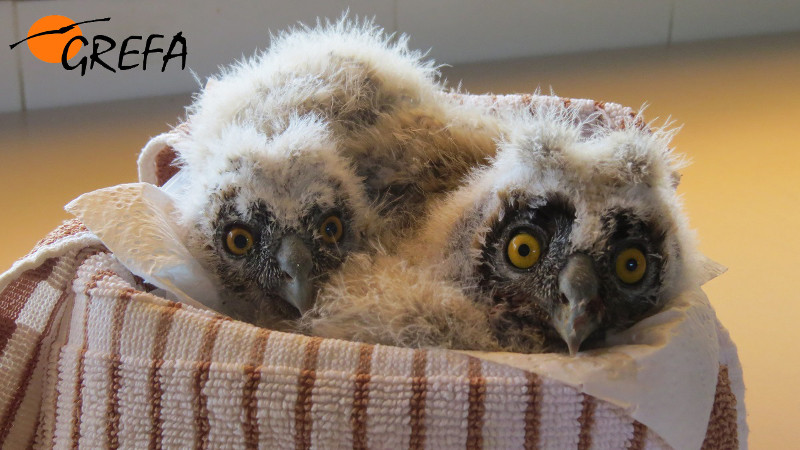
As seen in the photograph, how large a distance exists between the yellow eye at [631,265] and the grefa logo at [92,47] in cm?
169

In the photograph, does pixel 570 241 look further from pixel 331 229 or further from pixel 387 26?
pixel 387 26

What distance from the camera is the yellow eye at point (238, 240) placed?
2.94 ft

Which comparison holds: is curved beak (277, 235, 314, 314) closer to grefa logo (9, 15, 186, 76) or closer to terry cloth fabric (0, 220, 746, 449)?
terry cloth fabric (0, 220, 746, 449)

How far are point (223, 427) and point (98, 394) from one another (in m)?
0.15

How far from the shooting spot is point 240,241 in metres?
0.90

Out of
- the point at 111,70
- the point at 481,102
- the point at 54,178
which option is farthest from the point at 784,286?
the point at 111,70

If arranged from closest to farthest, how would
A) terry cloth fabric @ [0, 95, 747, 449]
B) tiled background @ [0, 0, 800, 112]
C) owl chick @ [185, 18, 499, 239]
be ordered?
terry cloth fabric @ [0, 95, 747, 449], owl chick @ [185, 18, 499, 239], tiled background @ [0, 0, 800, 112]

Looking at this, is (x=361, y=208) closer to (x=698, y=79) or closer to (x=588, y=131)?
(x=588, y=131)

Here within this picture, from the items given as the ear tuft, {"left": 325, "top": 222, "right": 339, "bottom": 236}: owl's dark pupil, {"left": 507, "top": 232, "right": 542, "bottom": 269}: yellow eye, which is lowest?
{"left": 507, "top": 232, "right": 542, "bottom": 269}: yellow eye

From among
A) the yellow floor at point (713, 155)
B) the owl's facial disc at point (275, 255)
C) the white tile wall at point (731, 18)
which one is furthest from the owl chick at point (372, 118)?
the white tile wall at point (731, 18)

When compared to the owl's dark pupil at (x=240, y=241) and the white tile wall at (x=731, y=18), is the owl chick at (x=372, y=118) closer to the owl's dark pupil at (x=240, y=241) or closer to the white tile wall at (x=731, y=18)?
the owl's dark pupil at (x=240, y=241)

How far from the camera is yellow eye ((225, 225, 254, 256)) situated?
0.90 m

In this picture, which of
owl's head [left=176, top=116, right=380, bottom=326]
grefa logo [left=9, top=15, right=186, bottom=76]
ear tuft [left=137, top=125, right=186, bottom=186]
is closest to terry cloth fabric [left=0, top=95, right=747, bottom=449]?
owl's head [left=176, top=116, right=380, bottom=326]

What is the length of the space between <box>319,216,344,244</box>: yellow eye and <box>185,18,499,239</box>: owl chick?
9cm
